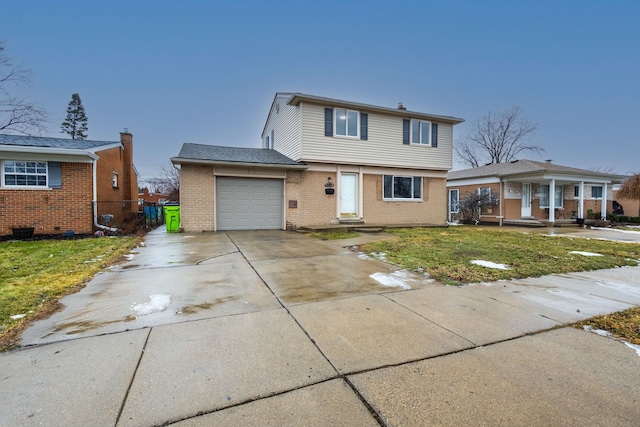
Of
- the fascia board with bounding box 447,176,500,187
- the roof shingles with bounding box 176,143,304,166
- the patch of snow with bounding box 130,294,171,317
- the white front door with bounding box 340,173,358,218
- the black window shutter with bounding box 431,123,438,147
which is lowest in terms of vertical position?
the patch of snow with bounding box 130,294,171,317

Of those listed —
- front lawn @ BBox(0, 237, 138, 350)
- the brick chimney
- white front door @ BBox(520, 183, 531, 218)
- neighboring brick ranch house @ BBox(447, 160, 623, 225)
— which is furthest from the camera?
white front door @ BBox(520, 183, 531, 218)

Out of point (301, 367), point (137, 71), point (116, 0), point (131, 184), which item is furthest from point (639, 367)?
point (137, 71)

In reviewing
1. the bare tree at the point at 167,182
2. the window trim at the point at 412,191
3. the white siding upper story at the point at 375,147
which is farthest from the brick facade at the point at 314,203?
the bare tree at the point at 167,182

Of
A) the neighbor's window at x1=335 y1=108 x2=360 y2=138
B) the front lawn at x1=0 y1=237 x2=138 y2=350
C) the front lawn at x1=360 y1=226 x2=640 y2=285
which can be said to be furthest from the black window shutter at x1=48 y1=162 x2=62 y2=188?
the front lawn at x1=360 y1=226 x2=640 y2=285

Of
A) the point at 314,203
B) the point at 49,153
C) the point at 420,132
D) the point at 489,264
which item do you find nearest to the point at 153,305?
the point at 489,264

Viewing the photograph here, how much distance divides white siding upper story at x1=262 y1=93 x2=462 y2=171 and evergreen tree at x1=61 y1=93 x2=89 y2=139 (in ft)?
127

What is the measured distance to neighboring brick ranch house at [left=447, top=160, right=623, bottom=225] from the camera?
1816 centimetres

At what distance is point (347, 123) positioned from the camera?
1381cm

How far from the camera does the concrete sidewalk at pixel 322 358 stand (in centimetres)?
180

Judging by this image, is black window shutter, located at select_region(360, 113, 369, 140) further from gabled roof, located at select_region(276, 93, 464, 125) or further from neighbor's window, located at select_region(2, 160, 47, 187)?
neighbor's window, located at select_region(2, 160, 47, 187)

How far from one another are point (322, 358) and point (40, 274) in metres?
5.55

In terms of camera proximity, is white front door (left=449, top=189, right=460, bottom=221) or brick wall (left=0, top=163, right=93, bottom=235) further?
white front door (left=449, top=189, right=460, bottom=221)

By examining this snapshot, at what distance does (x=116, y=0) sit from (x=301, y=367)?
70.7ft

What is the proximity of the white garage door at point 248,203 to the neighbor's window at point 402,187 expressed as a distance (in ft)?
17.9
